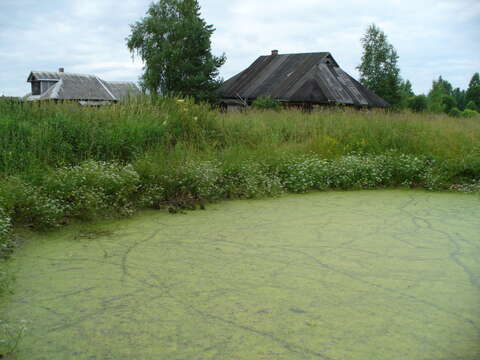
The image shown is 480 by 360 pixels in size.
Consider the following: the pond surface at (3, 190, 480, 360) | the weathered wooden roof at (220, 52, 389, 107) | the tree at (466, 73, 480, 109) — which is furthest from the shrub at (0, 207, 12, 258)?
the tree at (466, 73, 480, 109)

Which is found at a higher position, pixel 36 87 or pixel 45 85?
pixel 45 85

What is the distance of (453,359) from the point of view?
2.79 metres

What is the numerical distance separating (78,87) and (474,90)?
6047cm

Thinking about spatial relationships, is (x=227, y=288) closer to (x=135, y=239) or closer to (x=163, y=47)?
(x=135, y=239)

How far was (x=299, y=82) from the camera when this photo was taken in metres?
25.4

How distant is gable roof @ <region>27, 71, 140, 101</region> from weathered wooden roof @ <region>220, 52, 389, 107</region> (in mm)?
8292

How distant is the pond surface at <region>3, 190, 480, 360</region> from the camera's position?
9.61 feet

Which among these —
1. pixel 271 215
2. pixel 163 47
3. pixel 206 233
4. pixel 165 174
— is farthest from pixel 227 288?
pixel 163 47

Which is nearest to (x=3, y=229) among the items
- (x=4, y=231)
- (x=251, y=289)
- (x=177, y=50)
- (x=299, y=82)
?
(x=4, y=231)

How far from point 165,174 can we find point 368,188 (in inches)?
143

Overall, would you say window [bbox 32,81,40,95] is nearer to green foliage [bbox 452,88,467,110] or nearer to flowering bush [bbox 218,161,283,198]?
flowering bush [bbox 218,161,283,198]

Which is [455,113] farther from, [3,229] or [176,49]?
[3,229]

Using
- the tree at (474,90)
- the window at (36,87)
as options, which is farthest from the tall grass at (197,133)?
the tree at (474,90)

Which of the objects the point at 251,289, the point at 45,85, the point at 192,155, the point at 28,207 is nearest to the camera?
the point at 251,289
